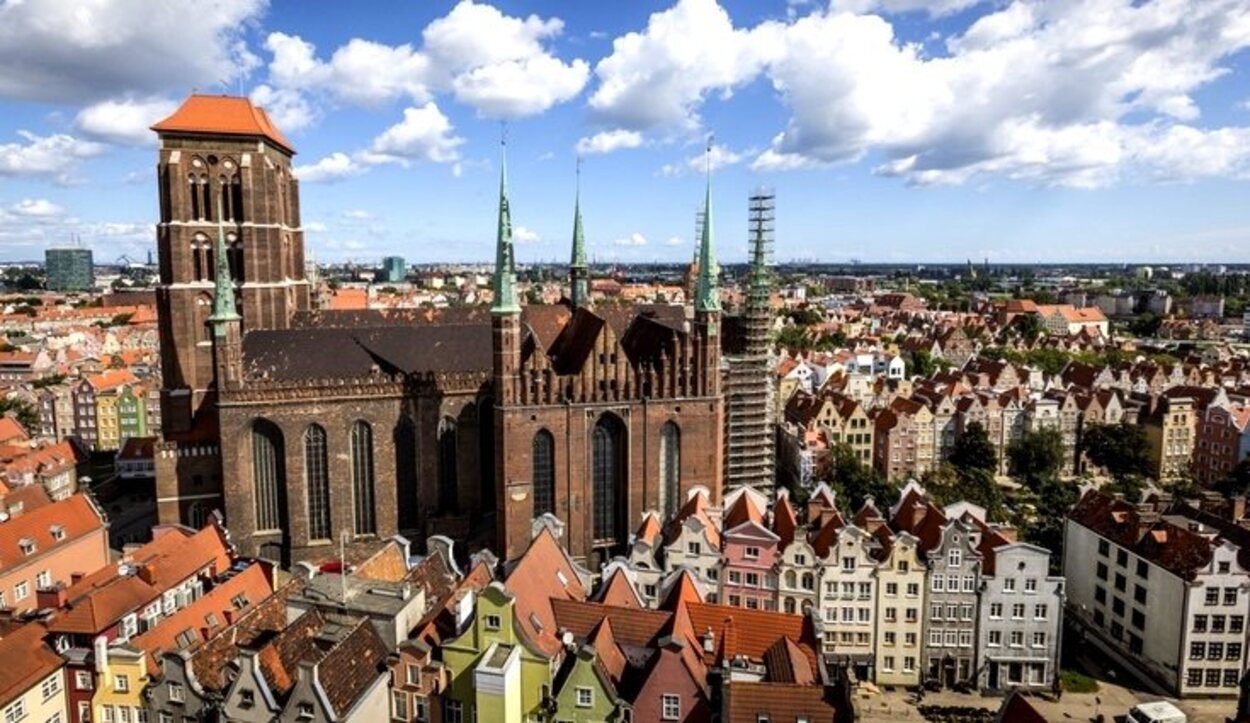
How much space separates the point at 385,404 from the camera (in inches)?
2218

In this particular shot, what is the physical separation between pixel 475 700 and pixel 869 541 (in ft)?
86.9

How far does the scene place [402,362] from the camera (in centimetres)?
5850

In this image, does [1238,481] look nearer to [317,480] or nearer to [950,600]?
[950,600]

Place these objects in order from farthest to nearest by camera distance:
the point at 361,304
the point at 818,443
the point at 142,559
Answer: the point at 361,304 → the point at 818,443 → the point at 142,559

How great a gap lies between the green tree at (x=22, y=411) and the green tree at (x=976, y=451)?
116 metres

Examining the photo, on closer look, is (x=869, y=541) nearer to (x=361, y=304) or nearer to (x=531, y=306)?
(x=531, y=306)

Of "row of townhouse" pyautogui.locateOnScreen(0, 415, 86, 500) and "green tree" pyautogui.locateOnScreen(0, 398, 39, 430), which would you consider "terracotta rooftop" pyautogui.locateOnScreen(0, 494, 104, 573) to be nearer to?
"row of townhouse" pyautogui.locateOnScreen(0, 415, 86, 500)

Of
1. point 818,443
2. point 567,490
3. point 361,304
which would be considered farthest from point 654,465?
point 361,304

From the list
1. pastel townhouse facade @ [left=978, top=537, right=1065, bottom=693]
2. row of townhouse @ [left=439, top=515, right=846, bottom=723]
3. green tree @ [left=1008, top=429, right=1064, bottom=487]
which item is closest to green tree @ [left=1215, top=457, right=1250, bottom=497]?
green tree @ [left=1008, top=429, right=1064, bottom=487]

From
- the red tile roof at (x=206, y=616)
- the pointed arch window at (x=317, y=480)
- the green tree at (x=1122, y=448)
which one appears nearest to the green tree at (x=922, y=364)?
the green tree at (x=1122, y=448)

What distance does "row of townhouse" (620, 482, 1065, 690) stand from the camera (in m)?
48.3

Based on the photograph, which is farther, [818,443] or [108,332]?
[108,332]

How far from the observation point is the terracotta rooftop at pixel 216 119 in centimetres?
6066

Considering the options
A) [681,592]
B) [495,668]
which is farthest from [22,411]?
[495,668]
